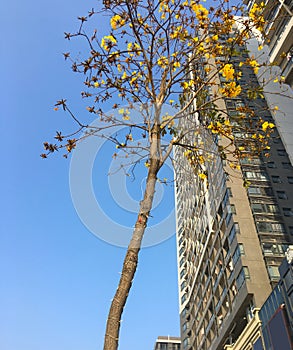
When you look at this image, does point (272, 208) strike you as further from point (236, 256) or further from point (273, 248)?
point (236, 256)

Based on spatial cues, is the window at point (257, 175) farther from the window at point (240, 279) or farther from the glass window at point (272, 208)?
the window at point (240, 279)

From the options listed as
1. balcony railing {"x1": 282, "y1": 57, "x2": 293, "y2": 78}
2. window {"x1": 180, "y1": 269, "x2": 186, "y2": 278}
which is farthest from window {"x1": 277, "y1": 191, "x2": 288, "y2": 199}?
window {"x1": 180, "y1": 269, "x2": 186, "y2": 278}

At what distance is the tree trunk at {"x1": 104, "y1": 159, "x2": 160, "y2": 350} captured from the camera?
3508mm

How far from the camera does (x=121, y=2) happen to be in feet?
17.7

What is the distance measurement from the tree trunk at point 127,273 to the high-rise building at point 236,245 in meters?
23.3

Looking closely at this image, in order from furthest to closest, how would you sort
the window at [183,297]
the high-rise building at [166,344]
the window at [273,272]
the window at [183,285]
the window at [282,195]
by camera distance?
1. the high-rise building at [166,344]
2. the window at [183,285]
3. the window at [183,297]
4. the window at [282,195]
5. the window at [273,272]

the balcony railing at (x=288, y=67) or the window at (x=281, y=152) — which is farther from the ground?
the window at (x=281, y=152)

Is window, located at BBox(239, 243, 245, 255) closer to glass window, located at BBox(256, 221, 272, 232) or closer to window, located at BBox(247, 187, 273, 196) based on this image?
glass window, located at BBox(256, 221, 272, 232)

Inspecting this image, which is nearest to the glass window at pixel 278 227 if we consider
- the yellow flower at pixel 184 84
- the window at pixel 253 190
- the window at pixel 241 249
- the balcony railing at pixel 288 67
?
the window at pixel 253 190

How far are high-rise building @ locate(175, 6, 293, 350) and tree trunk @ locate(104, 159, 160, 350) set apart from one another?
23.3m

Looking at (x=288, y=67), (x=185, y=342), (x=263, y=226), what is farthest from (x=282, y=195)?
(x=185, y=342)

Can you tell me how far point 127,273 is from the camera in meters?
3.91

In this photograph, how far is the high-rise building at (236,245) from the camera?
32.6 metres

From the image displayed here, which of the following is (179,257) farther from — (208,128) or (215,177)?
(208,128)
